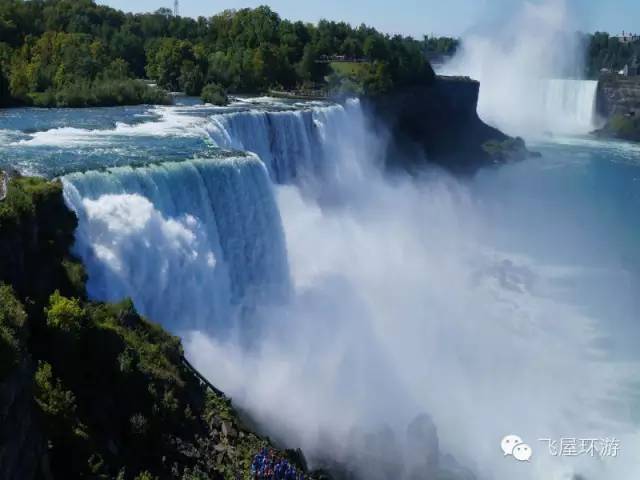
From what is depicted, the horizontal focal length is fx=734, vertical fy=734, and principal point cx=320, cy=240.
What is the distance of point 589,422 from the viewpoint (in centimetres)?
1564

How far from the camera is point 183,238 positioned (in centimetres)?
1398

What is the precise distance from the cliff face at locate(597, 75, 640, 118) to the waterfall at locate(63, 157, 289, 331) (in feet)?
174

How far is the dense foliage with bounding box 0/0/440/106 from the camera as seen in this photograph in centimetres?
2994

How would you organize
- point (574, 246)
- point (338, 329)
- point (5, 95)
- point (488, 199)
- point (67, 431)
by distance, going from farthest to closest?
1. point (488, 199)
2. point (574, 246)
3. point (5, 95)
4. point (338, 329)
5. point (67, 431)

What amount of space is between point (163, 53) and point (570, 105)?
41245 millimetres

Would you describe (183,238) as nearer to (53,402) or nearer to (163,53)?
(53,402)

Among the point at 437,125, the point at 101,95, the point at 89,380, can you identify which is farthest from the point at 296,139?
the point at 437,125

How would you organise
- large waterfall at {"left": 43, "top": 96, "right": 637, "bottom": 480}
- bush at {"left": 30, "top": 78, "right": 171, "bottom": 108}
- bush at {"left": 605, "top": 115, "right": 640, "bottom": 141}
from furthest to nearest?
bush at {"left": 605, "top": 115, "right": 640, "bottom": 141}, bush at {"left": 30, "top": 78, "right": 171, "bottom": 108}, large waterfall at {"left": 43, "top": 96, "right": 637, "bottom": 480}

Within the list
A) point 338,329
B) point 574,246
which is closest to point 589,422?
point 338,329

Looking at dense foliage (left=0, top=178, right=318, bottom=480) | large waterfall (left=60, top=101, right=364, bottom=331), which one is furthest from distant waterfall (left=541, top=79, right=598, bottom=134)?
dense foliage (left=0, top=178, right=318, bottom=480)

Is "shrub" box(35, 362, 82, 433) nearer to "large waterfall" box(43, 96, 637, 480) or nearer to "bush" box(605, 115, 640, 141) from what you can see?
"large waterfall" box(43, 96, 637, 480)

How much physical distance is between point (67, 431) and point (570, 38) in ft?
286

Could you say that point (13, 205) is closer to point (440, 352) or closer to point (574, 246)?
point (440, 352)

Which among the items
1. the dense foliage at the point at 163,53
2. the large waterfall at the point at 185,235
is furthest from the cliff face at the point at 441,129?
the large waterfall at the point at 185,235
